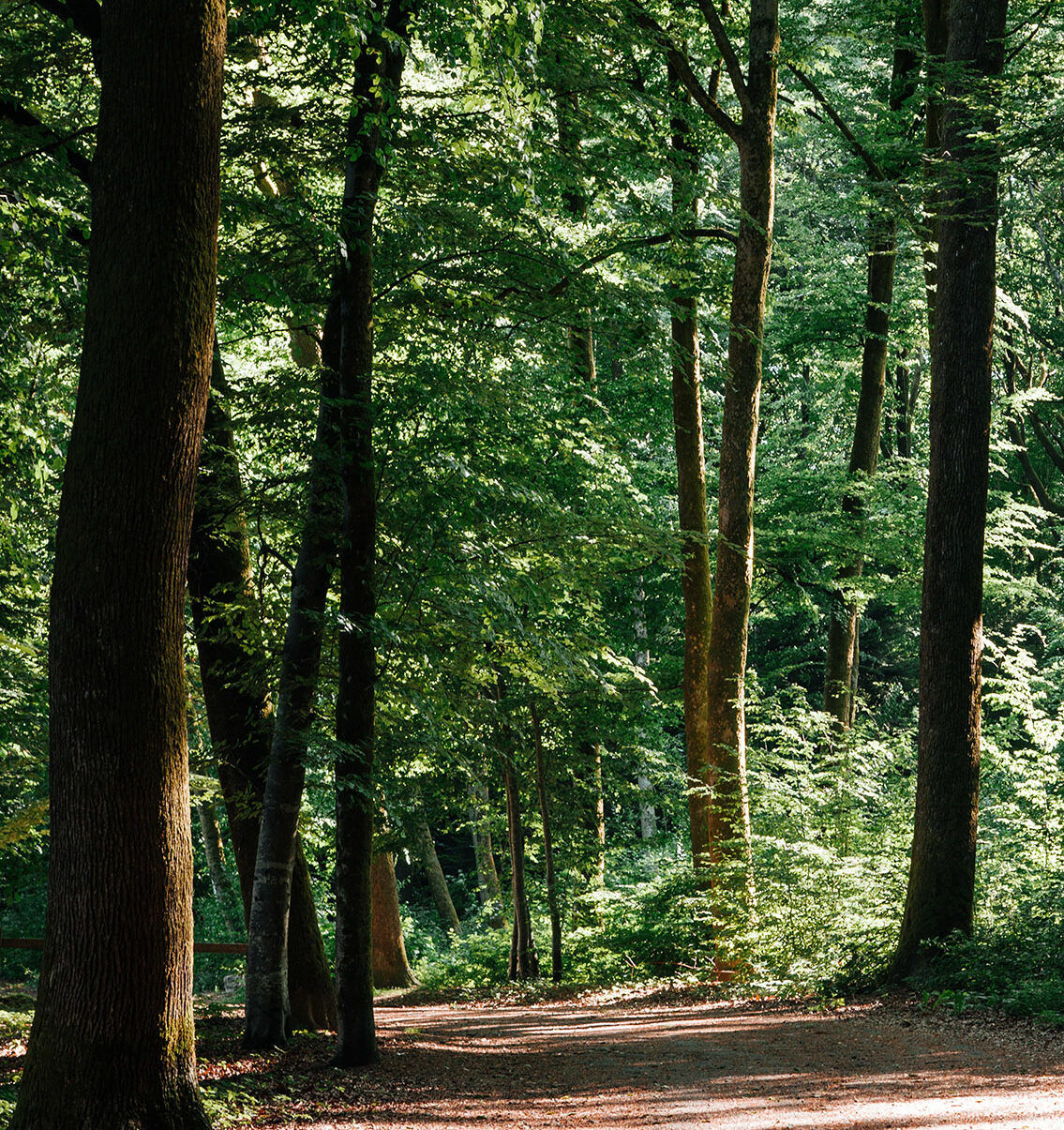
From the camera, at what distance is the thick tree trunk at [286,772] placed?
7.90m

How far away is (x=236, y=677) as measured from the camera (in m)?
9.16

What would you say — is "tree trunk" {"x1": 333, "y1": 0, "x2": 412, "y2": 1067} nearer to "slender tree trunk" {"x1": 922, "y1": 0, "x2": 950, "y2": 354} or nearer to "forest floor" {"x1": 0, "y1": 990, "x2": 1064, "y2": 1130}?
"forest floor" {"x1": 0, "y1": 990, "x2": 1064, "y2": 1130}

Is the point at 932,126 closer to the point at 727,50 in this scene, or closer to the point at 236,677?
the point at 727,50

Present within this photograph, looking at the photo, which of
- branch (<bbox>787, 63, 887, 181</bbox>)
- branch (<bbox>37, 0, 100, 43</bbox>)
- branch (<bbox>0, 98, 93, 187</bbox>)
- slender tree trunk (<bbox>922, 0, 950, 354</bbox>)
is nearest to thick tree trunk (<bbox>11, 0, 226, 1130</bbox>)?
branch (<bbox>0, 98, 93, 187</bbox>)

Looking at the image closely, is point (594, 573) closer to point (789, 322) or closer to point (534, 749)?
point (534, 749)

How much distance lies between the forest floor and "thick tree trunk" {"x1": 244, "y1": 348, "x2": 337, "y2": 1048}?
1.25 feet

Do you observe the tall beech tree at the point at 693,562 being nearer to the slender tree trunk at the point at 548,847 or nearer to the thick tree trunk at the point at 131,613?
the slender tree trunk at the point at 548,847

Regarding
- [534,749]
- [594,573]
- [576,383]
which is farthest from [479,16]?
[534,749]

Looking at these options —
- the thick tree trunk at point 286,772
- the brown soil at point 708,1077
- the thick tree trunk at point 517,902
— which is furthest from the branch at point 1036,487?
the thick tree trunk at point 286,772

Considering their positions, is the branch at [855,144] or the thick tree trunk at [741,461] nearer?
the thick tree trunk at [741,461]

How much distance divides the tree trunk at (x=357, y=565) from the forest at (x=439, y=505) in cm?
3

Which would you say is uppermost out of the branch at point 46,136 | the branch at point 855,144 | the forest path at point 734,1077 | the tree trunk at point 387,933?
the branch at point 855,144

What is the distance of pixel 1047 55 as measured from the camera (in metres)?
11.3

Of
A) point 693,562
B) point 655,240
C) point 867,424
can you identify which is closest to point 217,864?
point 693,562
